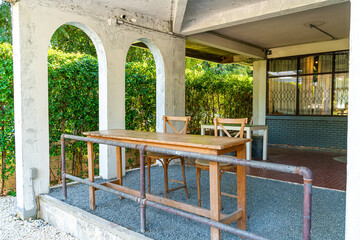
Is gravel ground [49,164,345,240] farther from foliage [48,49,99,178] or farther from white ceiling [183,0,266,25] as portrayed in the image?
white ceiling [183,0,266,25]

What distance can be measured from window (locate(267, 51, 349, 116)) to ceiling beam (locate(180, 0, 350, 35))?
12.8 ft

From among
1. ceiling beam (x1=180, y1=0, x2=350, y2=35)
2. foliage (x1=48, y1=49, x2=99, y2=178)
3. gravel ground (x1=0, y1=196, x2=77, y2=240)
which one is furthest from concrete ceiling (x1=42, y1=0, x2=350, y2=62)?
gravel ground (x1=0, y1=196, x2=77, y2=240)

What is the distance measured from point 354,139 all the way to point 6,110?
4571 mm

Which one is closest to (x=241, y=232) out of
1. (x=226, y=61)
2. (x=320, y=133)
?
(x=320, y=133)

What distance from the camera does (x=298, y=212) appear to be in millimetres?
3080

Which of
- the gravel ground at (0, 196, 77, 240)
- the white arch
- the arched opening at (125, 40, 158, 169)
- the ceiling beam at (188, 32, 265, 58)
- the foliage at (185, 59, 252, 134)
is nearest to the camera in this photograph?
the gravel ground at (0, 196, 77, 240)

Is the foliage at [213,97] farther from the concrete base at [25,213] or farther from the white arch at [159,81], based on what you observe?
the concrete base at [25,213]

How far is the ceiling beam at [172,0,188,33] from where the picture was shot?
457 cm

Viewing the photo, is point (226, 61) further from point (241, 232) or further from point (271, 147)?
point (241, 232)

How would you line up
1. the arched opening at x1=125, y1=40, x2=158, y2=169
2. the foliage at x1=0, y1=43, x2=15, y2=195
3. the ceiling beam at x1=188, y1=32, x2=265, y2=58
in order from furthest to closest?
the ceiling beam at x1=188, y1=32, x2=265, y2=58 → the arched opening at x1=125, y1=40, x2=158, y2=169 → the foliage at x1=0, y1=43, x2=15, y2=195

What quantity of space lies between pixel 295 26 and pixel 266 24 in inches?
29.0

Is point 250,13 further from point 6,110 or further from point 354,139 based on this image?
point 6,110

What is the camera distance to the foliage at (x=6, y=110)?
4.08 m

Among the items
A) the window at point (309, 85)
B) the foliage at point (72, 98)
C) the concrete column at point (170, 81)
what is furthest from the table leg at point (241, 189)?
the window at point (309, 85)
